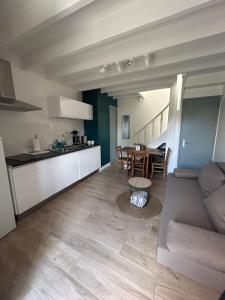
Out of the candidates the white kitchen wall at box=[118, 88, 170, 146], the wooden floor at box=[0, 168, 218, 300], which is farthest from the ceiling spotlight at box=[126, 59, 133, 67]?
the white kitchen wall at box=[118, 88, 170, 146]

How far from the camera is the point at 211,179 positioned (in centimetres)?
184

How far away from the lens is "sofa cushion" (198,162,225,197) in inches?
67.7

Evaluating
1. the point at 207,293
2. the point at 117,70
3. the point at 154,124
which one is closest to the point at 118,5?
the point at 117,70

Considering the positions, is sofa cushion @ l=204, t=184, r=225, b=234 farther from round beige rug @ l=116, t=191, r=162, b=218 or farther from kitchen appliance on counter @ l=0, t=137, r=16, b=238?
kitchen appliance on counter @ l=0, t=137, r=16, b=238

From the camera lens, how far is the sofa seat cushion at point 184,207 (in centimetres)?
133

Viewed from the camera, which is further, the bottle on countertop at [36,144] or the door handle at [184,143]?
the door handle at [184,143]

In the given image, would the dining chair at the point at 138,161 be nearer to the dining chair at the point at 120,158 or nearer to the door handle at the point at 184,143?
the dining chair at the point at 120,158

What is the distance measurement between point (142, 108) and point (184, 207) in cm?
475

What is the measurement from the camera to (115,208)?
232cm

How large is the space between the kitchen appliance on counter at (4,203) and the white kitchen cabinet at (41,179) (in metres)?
0.15

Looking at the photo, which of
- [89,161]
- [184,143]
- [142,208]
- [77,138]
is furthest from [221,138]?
[77,138]

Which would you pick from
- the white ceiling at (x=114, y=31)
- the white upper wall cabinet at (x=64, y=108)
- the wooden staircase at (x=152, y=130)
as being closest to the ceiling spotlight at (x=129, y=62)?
the white ceiling at (x=114, y=31)

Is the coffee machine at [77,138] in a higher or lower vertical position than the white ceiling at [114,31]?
lower

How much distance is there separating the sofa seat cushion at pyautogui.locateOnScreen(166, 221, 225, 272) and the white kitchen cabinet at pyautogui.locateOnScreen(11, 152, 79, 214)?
2.04 metres
